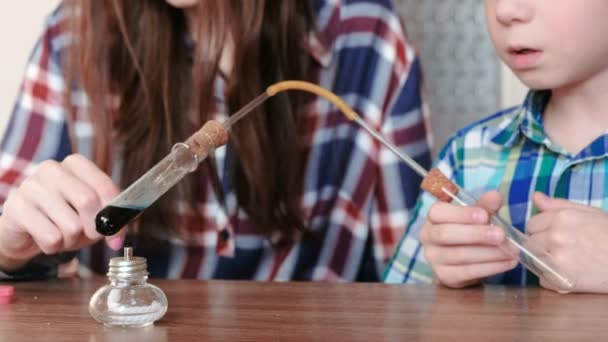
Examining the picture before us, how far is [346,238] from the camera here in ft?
4.42

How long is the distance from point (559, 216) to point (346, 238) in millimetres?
488

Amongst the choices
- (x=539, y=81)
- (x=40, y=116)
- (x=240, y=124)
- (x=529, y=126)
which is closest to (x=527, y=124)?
(x=529, y=126)

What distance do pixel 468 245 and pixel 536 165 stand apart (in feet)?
0.70

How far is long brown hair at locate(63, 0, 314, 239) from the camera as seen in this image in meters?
1.25

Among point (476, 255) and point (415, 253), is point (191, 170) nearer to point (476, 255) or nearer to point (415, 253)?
point (476, 255)

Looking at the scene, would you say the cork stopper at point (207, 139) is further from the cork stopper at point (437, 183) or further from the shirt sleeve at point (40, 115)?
the shirt sleeve at point (40, 115)

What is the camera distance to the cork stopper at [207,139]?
79cm

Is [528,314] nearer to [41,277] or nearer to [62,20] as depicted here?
[41,277]

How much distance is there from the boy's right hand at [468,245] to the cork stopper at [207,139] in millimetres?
255

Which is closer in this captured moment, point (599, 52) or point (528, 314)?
point (528, 314)

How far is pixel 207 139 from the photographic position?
80cm

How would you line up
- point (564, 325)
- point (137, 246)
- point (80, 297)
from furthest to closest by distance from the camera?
point (137, 246)
point (80, 297)
point (564, 325)

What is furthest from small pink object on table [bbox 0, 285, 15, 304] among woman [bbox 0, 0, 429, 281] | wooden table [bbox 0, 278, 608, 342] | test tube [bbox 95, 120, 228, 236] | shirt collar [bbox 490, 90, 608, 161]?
shirt collar [bbox 490, 90, 608, 161]

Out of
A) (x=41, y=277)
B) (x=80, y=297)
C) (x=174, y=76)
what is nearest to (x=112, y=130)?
(x=174, y=76)
